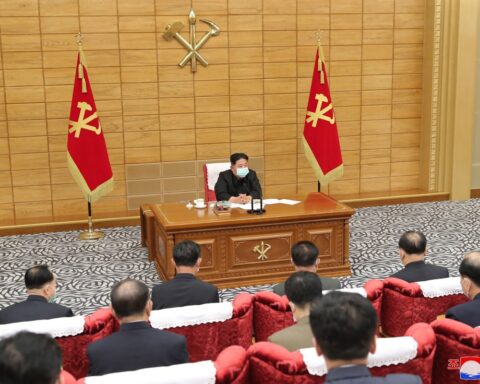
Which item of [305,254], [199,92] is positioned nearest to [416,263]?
[305,254]

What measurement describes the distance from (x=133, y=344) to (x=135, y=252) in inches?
195

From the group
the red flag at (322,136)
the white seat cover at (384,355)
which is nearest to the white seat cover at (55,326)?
the white seat cover at (384,355)

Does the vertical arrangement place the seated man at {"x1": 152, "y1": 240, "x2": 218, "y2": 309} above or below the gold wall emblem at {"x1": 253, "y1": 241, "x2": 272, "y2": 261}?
above

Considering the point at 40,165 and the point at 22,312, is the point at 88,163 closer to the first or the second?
the point at 40,165

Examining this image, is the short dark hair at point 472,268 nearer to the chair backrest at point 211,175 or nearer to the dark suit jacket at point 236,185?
the dark suit jacket at point 236,185

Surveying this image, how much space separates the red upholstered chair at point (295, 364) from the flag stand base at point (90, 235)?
601 cm

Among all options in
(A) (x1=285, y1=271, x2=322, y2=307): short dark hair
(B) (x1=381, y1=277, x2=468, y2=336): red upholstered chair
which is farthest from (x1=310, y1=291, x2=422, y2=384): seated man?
(B) (x1=381, y1=277, x2=468, y2=336): red upholstered chair

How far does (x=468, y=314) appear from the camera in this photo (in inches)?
141

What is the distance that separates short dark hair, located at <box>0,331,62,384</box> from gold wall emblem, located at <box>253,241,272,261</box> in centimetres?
478

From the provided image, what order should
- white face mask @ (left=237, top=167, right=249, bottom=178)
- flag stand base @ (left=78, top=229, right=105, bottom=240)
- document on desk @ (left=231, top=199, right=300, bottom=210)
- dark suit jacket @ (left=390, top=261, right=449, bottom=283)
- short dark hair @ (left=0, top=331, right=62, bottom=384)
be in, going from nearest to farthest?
short dark hair @ (left=0, top=331, right=62, bottom=384) < dark suit jacket @ (left=390, top=261, right=449, bottom=283) < document on desk @ (left=231, top=199, right=300, bottom=210) < white face mask @ (left=237, top=167, right=249, bottom=178) < flag stand base @ (left=78, top=229, right=105, bottom=240)

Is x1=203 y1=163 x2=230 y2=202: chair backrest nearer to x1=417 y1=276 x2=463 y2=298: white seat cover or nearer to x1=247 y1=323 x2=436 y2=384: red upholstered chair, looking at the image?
x1=417 y1=276 x2=463 y2=298: white seat cover

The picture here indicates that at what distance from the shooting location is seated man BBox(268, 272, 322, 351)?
Answer: 3221 mm

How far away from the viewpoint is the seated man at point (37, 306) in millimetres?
3971

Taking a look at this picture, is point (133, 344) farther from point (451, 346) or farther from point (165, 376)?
point (451, 346)
